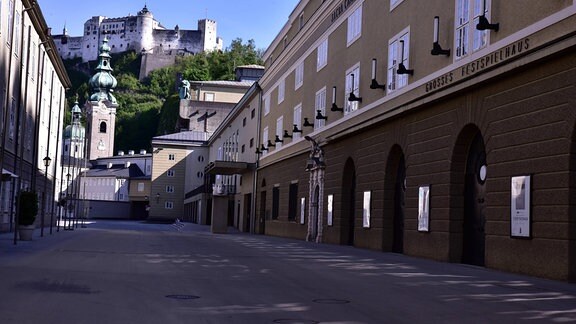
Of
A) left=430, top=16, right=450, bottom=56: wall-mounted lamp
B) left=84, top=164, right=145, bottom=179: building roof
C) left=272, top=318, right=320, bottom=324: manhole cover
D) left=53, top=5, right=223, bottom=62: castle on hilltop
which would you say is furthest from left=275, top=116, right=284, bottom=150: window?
left=53, top=5, right=223, bottom=62: castle on hilltop

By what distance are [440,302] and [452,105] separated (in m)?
10.2

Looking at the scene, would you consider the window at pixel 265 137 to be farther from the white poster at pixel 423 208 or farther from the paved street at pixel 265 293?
the paved street at pixel 265 293

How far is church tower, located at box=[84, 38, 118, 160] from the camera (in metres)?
136

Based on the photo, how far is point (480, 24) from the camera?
1794 cm

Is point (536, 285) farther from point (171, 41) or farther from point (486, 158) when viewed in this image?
point (171, 41)

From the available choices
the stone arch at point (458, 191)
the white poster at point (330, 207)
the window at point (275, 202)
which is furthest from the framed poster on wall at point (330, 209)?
the stone arch at point (458, 191)

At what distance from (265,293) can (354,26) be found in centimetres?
2095

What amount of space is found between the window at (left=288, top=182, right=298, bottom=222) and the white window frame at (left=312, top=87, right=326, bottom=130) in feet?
15.9

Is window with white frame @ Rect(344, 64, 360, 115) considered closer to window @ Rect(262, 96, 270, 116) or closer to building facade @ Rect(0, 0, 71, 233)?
building facade @ Rect(0, 0, 71, 233)

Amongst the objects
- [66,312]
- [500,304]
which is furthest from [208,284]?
[500,304]

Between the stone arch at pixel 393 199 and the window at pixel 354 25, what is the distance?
6.84 meters

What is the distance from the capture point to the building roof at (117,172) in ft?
408

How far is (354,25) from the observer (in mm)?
31422

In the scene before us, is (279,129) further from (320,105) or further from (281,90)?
(320,105)
